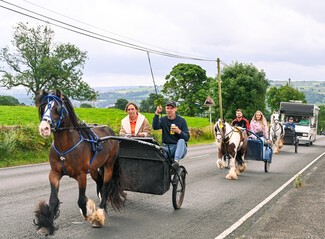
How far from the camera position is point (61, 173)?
660 cm

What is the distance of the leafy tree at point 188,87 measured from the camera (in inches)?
3184

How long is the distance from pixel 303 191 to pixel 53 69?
5358 centimetres

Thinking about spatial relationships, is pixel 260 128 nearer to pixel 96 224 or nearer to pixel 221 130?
pixel 221 130

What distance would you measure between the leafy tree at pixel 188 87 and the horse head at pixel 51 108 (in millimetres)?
73363

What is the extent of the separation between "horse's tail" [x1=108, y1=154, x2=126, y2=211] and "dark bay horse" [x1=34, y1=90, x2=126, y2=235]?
20 centimetres

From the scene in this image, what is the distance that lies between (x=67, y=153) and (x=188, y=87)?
3084 inches

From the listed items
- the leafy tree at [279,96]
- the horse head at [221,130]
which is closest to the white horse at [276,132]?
the horse head at [221,130]

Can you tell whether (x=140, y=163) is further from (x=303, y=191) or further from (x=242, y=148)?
(x=242, y=148)

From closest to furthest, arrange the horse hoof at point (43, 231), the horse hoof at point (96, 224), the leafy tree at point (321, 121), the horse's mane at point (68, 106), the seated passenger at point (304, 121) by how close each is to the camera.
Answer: the horse hoof at point (43, 231)
the horse's mane at point (68, 106)
the horse hoof at point (96, 224)
the seated passenger at point (304, 121)
the leafy tree at point (321, 121)

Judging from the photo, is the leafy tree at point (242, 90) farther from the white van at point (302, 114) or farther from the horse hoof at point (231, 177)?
the horse hoof at point (231, 177)

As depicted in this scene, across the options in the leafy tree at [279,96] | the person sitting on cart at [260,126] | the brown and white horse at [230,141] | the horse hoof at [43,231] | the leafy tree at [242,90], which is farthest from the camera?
the leafy tree at [279,96]

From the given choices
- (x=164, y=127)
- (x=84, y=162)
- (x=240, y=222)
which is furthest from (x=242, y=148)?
(x=84, y=162)

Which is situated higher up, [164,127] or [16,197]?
[164,127]

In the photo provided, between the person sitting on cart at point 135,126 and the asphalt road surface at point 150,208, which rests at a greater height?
the person sitting on cart at point 135,126
